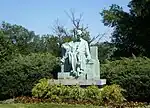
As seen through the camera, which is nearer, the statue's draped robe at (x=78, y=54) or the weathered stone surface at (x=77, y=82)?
the weathered stone surface at (x=77, y=82)

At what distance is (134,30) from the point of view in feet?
103

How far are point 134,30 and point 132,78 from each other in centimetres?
1599

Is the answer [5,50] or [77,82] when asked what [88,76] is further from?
[5,50]

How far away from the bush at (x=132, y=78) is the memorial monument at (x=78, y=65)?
0.68 meters

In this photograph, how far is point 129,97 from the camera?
1594 cm

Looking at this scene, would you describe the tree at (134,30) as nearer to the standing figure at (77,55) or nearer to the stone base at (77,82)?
the standing figure at (77,55)

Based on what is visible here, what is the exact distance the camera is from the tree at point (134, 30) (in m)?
30.4

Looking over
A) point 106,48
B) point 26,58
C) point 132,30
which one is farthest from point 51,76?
point 106,48

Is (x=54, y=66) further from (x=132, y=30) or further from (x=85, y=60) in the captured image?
(x=132, y=30)

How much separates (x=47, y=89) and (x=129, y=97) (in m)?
3.46

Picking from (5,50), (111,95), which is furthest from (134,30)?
(111,95)

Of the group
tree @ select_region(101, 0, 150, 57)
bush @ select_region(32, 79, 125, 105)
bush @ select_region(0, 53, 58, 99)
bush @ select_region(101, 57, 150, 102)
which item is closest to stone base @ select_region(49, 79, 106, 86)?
bush @ select_region(32, 79, 125, 105)

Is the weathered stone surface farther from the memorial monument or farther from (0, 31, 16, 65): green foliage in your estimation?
(0, 31, 16, 65): green foliage

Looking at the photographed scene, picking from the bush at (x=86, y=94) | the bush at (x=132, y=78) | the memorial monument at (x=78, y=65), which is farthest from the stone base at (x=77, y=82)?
the bush at (x=132, y=78)
